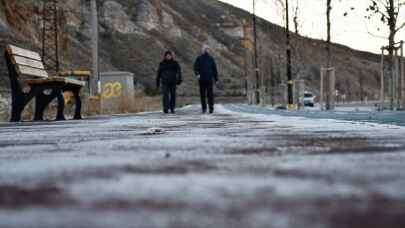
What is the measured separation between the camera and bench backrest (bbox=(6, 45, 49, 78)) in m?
7.72

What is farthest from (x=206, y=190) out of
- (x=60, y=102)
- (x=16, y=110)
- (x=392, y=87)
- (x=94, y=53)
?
(x=94, y=53)

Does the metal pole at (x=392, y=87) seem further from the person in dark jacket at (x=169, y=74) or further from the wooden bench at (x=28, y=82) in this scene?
the wooden bench at (x=28, y=82)

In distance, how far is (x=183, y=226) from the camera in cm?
94

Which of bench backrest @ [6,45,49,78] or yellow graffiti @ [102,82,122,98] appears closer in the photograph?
bench backrest @ [6,45,49,78]

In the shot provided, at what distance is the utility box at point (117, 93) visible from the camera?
48.6ft

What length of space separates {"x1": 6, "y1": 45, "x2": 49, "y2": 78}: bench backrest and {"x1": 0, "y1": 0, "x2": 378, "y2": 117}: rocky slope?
1426 cm

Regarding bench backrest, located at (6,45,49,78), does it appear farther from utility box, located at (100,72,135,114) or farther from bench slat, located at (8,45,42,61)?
utility box, located at (100,72,135,114)

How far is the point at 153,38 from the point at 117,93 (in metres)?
58.9

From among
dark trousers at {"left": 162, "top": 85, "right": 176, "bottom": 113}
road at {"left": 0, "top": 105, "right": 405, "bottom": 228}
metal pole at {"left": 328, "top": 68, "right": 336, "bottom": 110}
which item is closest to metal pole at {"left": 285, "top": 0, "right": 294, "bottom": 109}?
metal pole at {"left": 328, "top": 68, "right": 336, "bottom": 110}

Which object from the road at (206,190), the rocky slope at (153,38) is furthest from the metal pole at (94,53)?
the road at (206,190)

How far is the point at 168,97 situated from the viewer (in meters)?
13.3

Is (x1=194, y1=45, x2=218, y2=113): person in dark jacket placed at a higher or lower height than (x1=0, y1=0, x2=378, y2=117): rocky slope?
lower

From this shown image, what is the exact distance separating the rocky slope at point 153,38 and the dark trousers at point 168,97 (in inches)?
397

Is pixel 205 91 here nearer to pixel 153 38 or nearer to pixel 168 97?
pixel 168 97
